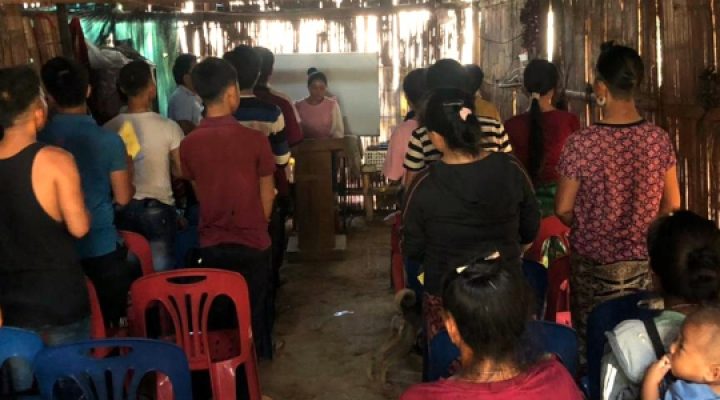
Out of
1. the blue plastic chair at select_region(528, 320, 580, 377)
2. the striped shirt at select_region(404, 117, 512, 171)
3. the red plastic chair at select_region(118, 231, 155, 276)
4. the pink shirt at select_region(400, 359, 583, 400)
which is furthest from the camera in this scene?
the red plastic chair at select_region(118, 231, 155, 276)

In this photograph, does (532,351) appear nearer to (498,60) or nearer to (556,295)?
(556,295)

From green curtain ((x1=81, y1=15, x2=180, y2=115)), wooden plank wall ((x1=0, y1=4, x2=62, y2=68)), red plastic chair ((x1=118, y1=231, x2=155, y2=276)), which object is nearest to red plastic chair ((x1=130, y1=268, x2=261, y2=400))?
red plastic chair ((x1=118, y1=231, x2=155, y2=276))

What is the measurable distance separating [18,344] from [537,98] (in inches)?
114

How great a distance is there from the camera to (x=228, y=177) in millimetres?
3611

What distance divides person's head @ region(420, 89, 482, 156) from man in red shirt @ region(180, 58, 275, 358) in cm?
106

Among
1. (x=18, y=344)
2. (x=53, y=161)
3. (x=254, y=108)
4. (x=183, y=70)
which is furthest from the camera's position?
(x=183, y=70)

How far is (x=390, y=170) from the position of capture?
4.13 m

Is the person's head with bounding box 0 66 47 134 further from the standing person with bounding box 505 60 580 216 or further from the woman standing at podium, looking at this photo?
the woman standing at podium

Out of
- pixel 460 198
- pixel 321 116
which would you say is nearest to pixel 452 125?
pixel 460 198

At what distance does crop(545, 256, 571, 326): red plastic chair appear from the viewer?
3.49 meters

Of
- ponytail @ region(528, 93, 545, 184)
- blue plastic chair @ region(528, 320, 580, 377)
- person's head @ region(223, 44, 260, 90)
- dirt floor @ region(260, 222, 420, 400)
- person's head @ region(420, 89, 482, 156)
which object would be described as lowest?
dirt floor @ region(260, 222, 420, 400)

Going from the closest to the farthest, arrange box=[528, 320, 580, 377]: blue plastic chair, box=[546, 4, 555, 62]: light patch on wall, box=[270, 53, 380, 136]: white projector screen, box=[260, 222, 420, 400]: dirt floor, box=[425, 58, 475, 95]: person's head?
box=[528, 320, 580, 377]: blue plastic chair → box=[425, 58, 475, 95]: person's head → box=[260, 222, 420, 400]: dirt floor → box=[546, 4, 555, 62]: light patch on wall → box=[270, 53, 380, 136]: white projector screen

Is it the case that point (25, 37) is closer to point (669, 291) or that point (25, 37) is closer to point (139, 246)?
point (139, 246)

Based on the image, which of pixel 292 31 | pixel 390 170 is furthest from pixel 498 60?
pixel 390 170
